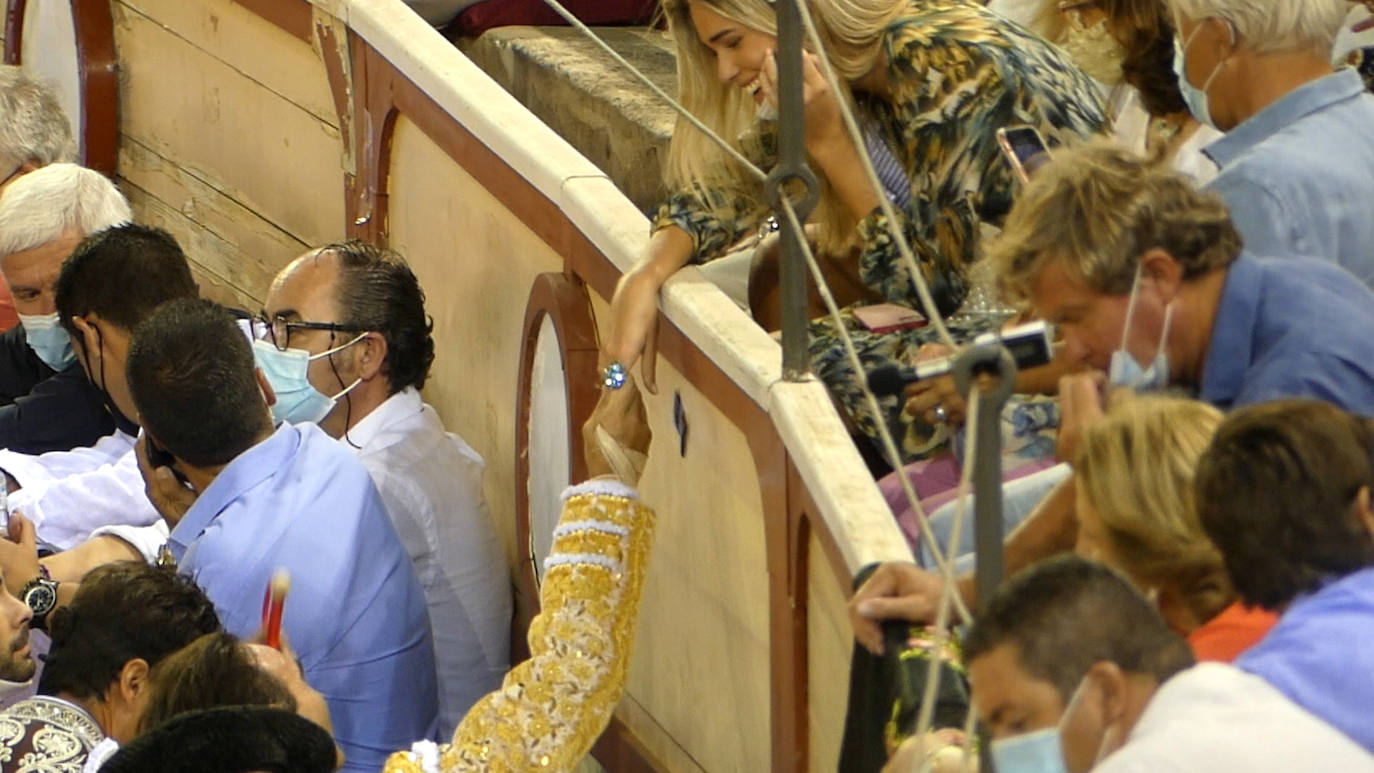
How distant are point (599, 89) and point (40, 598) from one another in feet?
5.85

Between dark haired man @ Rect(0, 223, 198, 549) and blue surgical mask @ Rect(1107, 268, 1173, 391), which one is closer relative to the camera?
blue surgical mask @ Rect(1107, 268, 1173, 391)

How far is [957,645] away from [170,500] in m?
1.88

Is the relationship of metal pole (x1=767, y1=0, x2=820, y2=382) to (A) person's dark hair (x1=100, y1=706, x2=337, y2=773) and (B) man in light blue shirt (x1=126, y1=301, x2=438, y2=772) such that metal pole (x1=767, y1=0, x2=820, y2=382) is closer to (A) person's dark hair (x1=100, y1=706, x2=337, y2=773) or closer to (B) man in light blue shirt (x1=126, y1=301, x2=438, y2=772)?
(A) person's dark hair (x1=100, y1=706, x2=337, y2=773)

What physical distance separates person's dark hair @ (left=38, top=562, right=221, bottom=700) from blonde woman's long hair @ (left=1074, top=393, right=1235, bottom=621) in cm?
153

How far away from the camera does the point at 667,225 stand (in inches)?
129

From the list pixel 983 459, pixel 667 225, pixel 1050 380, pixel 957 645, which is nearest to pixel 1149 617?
pixel 983 459

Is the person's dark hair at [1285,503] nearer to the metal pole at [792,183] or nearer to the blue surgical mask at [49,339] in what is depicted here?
the metal pole at [792,183]

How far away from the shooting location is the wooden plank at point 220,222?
561cm

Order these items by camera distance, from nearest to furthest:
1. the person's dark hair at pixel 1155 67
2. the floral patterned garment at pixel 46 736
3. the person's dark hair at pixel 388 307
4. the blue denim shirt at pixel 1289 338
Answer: the blue denim shirt at pixel 1289 338, the floral patterned garment at pixel 46 736, the person's dark hair at pixel 1155 67, the person's dark hair at pixel 388 307

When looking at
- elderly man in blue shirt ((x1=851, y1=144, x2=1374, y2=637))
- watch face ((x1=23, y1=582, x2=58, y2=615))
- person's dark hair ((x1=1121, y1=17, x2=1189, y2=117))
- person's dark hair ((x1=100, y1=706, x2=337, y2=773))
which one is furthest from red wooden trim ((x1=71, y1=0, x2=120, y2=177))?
elderly man in blue shirt ((x1=851, y1=144, x2=1374, y2=637))

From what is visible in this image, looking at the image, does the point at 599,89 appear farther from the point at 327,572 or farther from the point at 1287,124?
the point at 1287,124

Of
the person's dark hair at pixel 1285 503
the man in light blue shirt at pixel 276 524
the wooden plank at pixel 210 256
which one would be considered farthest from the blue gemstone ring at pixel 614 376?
the wooden plank at pixel 210 256

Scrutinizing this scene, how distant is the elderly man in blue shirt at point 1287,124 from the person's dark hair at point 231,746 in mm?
1205

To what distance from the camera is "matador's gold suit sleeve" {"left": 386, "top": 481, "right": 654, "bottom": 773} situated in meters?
2.95
